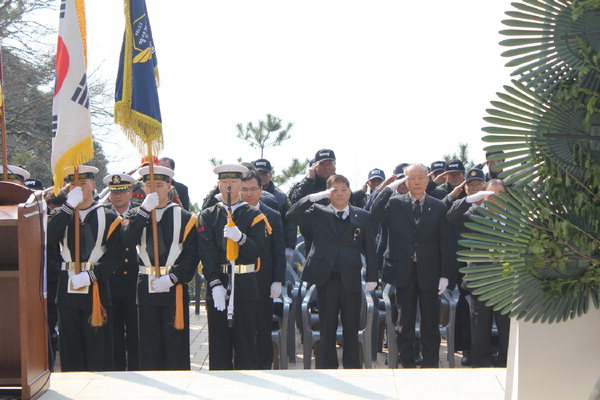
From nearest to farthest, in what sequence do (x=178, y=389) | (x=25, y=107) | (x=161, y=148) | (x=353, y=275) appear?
(x=178, y=389) → (x=161, y=148) → (x=353, y=275) → (x=25, y=107)

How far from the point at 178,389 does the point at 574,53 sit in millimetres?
3004

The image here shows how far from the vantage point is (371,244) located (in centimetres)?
689

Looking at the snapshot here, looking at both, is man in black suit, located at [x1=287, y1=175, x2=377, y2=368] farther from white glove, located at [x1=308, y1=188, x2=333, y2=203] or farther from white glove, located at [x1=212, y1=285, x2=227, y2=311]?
white glove, located at [x1=212, y1=285, x2=227, y2=311]

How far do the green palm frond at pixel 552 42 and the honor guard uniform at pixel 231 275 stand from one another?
10.9ft

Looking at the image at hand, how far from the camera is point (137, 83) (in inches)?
240

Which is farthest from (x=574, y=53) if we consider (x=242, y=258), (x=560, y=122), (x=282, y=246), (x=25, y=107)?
(x=25, y=107)

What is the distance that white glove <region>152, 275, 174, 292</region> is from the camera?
6207mm

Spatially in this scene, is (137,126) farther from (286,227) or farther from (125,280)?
(286,227)

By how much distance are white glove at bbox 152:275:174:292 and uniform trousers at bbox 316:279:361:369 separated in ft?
4.26

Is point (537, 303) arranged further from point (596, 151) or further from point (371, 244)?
point (371, 244)

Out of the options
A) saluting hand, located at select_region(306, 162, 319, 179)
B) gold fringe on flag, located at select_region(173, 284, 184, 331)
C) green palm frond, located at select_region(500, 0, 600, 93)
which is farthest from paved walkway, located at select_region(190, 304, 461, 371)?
green palm frond, located at select_region(500, 0, 600, 93)

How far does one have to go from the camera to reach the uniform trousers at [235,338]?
6352 millimetres

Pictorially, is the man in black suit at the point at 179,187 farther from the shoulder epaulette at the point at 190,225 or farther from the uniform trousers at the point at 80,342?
the uniform trousers at the point at 80,342

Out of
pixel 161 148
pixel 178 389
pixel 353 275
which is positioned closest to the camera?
pixel 178 389
